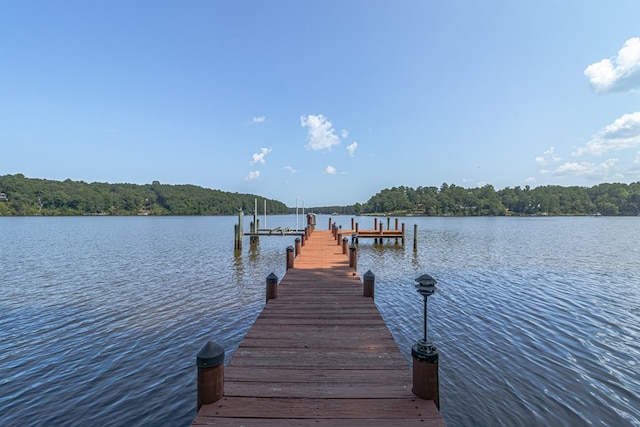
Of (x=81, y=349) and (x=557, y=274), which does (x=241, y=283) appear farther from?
(x=557, y=274)

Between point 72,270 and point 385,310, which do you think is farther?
point 72,270

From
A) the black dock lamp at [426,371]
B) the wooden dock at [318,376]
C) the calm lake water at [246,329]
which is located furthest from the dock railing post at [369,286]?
the black dock lamp at [426,371]

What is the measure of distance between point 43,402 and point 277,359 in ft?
15.0

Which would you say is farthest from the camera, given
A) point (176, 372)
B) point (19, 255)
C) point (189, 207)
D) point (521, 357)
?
point (189, 207)

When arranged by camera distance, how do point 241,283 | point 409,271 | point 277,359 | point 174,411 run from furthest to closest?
point 409,271
point 241,283
point 174,411
point 277,359

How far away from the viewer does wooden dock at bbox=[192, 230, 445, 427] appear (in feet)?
10.5

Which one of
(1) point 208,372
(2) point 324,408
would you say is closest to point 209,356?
(1) point 208,372

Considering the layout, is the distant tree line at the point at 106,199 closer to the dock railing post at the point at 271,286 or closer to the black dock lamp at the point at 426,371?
the dock railing post at the point at 271,286

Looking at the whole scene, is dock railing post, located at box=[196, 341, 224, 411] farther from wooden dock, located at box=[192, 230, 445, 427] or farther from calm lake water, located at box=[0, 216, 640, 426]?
calm lake water, located at box=[0, 216, 640, 426]

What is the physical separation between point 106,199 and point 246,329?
132909 millimetres

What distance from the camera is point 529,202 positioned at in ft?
423

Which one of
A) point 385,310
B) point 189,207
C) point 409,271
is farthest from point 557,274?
point 189,207

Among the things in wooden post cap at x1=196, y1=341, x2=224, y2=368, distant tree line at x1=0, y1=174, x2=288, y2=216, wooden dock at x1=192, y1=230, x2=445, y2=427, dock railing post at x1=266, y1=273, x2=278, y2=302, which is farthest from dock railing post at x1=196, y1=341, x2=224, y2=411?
distant tree line at x1=0, y1=174, x2=288, y2=216

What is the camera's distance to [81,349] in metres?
7.38
